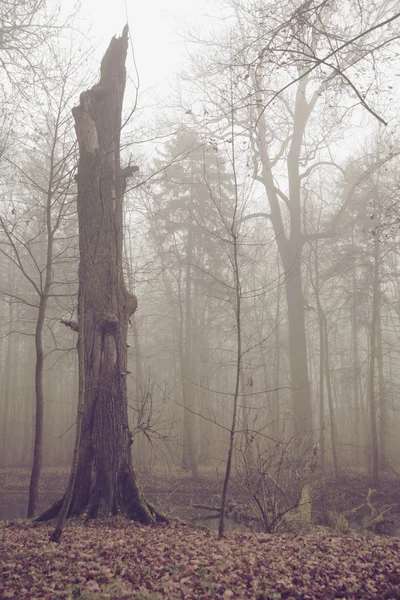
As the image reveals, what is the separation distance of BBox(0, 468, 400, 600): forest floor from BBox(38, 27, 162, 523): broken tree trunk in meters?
0.47

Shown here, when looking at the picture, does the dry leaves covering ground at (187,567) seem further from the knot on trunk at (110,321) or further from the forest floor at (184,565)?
the knot on trunk at (110,321)

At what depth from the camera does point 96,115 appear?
8344 mm

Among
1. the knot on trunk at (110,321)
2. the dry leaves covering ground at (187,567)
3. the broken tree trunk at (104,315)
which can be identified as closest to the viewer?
the dry leaves covering ground at (187,567)

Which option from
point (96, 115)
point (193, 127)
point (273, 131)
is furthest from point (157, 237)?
point (96, 115)

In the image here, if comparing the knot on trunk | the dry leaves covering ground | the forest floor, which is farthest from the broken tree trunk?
the dry leaves covering ground

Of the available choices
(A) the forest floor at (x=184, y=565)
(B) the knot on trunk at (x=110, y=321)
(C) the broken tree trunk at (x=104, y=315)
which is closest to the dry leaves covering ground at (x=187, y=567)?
(A) the forest floor at (x=184, y=565)

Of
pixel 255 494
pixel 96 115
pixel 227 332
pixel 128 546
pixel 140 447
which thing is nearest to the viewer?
pixel 128 546

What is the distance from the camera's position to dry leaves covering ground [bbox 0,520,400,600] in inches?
163

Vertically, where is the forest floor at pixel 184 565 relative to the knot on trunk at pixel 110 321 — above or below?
below

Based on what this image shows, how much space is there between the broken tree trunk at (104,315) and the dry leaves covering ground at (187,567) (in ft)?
2.68

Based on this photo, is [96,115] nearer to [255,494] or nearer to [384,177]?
→ [255,494]

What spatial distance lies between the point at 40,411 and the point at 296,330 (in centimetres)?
1030

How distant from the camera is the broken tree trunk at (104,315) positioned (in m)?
6.98

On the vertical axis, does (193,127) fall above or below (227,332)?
above
